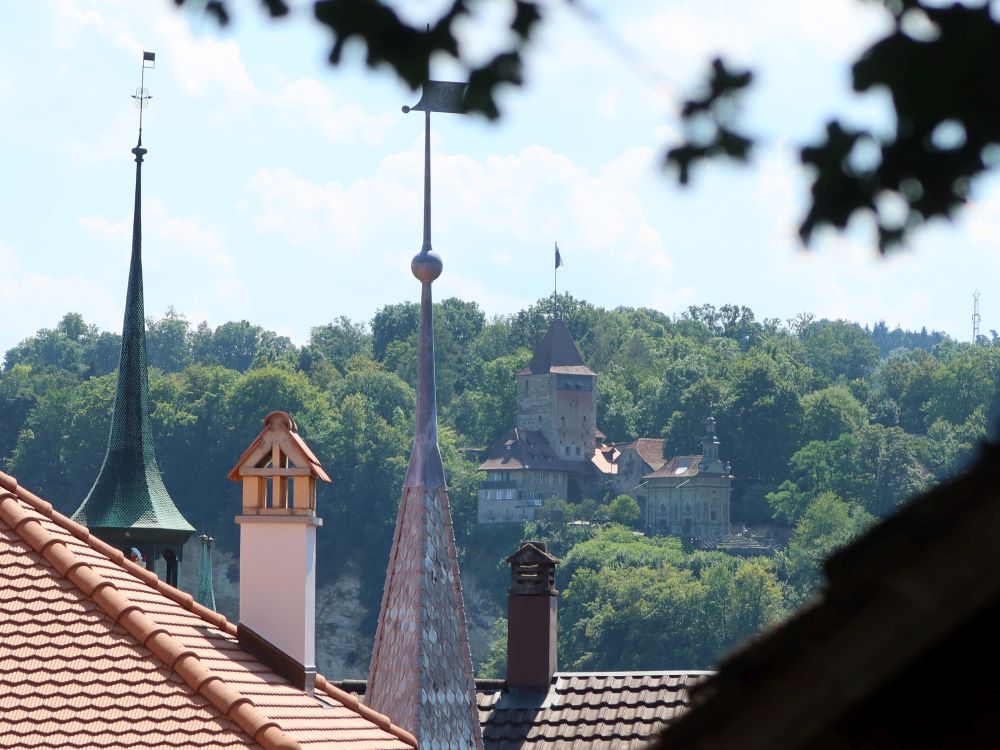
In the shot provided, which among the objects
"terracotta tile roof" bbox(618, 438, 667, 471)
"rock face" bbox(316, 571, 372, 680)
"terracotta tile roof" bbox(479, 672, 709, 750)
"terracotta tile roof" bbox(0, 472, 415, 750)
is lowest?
"rock face" bbox(316, 571, 372, 680)

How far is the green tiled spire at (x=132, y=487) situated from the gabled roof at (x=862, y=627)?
49.0 feet

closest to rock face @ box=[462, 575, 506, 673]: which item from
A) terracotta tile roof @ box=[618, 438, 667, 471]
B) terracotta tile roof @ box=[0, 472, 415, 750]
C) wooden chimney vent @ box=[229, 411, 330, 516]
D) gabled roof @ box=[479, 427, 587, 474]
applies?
gabled roof @ box=[479, 427, 587, 474]

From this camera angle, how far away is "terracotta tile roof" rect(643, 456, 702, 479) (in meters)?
129

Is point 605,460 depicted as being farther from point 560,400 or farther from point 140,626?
point 140,626

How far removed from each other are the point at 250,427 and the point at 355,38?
12894cm

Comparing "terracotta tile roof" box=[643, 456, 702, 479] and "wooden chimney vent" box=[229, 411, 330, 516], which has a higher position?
"terracotta tile roof" box=[643, 456, 702, 479]

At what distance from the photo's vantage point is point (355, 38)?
3092 mm

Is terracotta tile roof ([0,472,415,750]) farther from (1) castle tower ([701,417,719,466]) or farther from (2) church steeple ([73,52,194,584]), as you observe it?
(1) castle tower ([701,417,719,466])

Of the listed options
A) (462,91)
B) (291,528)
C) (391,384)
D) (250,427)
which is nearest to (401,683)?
(291,528)

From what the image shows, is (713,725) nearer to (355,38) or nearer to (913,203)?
(913,203)

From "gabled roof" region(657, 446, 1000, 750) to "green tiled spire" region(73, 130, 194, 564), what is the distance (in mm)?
14950

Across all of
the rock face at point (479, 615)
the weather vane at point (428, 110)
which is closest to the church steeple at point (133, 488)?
the weather vane at point (428, 110)

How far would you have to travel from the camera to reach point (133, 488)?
18.5m

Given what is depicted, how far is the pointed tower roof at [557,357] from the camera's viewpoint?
139 meters
